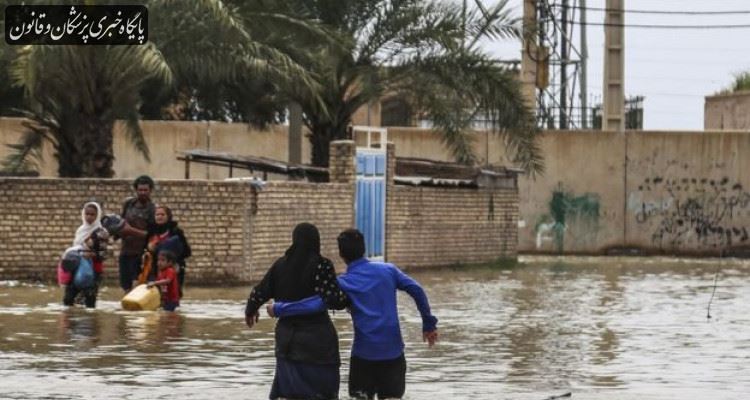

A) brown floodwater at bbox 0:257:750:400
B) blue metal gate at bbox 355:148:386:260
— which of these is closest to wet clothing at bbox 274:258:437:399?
brown floodwater at bbox 0:257:750:400

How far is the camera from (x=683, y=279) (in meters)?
31.4

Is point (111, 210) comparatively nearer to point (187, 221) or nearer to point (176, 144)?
point (187, 221)

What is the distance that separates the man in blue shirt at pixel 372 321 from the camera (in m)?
11.4

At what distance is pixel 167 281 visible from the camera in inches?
794

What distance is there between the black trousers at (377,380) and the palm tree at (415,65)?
20411 mm

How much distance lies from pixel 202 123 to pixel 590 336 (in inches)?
880

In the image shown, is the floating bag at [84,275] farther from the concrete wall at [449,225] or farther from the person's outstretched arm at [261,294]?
the concrete wall at [449,225]

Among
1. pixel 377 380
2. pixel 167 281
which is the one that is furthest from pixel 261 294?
pixel 167 281

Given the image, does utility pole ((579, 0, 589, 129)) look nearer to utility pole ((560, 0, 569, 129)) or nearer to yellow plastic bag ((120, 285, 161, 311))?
utility pole ((560, 0, 569, 129))

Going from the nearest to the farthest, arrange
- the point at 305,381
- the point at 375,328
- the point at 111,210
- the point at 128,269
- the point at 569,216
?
the point at 305,381, the point at 375,328, the point at 128,269, the point at 111,210, the point at 569,216

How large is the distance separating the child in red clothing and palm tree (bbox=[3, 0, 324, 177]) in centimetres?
547

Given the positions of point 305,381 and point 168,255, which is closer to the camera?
point 305,381

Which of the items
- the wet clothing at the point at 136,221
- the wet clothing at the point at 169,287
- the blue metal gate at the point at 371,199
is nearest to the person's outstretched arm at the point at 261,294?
the wet clothing at the point at 169,287

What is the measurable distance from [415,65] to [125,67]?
7.43 m
